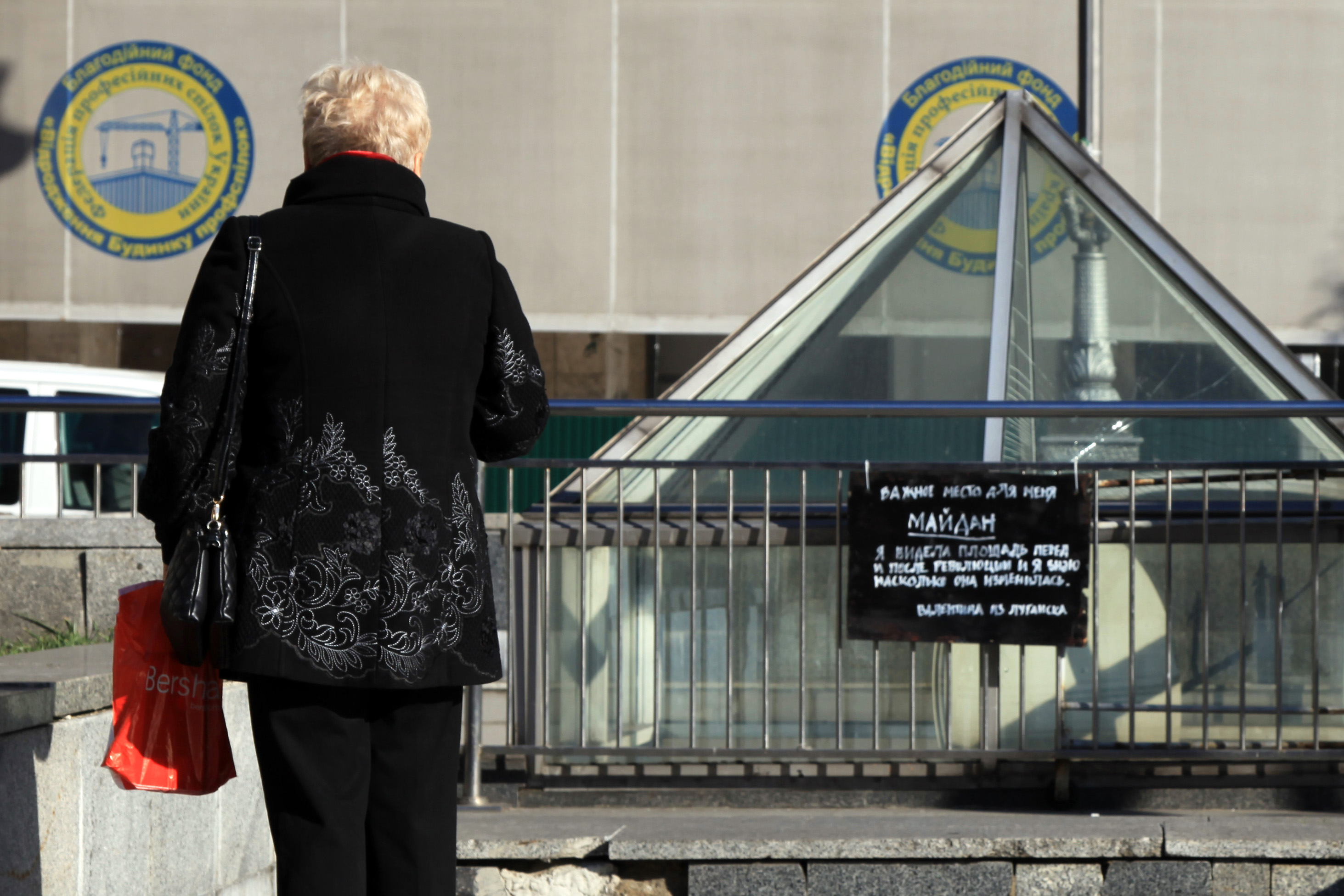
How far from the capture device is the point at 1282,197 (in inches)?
624

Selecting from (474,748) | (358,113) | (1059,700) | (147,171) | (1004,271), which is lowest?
(474,748)

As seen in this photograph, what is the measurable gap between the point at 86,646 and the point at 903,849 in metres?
2.50

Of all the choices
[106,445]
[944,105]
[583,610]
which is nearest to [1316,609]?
[583,610]

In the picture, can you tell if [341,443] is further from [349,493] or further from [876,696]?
[876,696]

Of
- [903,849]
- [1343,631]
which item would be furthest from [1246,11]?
[903,849]

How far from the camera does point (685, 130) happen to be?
1602cm

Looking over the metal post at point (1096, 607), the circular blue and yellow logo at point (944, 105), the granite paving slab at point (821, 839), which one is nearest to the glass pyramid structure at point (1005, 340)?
the metal post at point (1096, 607)

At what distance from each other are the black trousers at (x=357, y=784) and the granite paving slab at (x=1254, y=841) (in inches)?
101

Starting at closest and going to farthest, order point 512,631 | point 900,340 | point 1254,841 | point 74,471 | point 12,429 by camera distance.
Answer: point 1254,841
point 512,631
point 900,340
point 74,471
point 12,429

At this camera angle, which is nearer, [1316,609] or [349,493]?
[349,493]

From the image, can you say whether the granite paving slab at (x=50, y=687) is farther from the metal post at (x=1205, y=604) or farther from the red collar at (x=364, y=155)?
the metal post at (x=1205, y=604)

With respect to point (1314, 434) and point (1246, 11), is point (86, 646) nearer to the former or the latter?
point (1314, 434)

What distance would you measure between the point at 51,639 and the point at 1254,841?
3.96 metres

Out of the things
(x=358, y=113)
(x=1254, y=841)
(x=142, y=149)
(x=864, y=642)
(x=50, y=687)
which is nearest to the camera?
(x=358, y=113)
